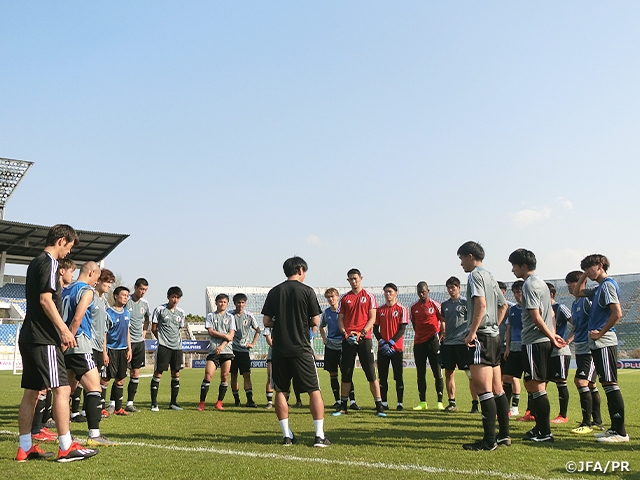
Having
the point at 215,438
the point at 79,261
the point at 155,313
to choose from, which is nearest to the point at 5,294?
the point at 79,261

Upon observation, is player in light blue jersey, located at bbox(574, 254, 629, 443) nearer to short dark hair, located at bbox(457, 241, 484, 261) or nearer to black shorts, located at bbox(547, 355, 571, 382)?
black shorts, located at bbox(547, 355, 571, 382)

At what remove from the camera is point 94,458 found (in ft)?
18.2

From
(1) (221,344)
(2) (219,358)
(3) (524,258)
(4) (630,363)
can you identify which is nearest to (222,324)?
(1) (221,344)

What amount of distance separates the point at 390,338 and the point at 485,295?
4.84m

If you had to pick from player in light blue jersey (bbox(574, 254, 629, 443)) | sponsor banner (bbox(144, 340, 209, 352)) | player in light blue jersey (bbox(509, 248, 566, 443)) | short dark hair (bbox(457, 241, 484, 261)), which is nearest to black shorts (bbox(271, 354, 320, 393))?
short dark hair (bbox(457, 241, 484, 261))

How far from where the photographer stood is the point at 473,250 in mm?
6375

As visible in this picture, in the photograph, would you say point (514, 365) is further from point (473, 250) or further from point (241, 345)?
point (241, 345)

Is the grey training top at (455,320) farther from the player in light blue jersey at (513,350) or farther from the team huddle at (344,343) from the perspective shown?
the player in light blue jersey at (513,350)

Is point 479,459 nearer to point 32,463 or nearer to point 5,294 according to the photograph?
point 32,463

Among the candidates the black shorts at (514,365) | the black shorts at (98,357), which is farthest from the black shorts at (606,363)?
the black shorts at (98,357)

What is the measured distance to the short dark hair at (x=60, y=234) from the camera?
562 cm

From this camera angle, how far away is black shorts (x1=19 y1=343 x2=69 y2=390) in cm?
544

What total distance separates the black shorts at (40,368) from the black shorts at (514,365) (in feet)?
18.6

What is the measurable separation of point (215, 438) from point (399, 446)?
2234mm
